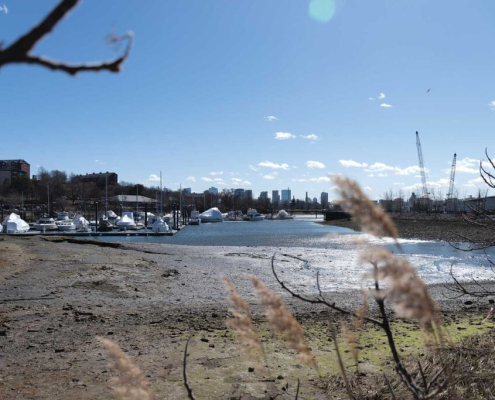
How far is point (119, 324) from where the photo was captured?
974cm

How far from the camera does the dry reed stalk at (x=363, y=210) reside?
122 cm

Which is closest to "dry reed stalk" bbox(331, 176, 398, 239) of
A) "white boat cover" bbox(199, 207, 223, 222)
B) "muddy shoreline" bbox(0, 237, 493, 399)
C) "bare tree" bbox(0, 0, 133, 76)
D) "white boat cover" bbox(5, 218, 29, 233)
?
"muddy shoreline" bbox(0, 237, 493, 399)

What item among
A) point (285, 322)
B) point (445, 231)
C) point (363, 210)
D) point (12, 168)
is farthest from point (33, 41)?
point (12, 168)

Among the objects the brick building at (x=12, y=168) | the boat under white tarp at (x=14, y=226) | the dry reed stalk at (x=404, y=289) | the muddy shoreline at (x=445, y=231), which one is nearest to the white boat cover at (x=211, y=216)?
the muddy shoreline at (x=445, y=231)

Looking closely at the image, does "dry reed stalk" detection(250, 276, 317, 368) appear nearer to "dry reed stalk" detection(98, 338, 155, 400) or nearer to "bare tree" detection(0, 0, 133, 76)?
"dry reed stalk" detection(98, 338, 155, 400)

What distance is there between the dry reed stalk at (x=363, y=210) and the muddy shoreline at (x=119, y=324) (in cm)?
64

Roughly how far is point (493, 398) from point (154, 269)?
1606cm

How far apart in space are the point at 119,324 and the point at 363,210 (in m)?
9.43

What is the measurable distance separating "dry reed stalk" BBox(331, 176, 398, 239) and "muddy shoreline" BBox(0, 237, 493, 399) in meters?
0.64

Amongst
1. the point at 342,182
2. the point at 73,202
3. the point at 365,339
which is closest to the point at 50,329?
the point at 365,339

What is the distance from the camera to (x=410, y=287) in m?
1.06

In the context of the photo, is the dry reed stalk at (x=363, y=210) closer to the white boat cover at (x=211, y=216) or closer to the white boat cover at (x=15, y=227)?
the white boat cover at (x=15, y=227)

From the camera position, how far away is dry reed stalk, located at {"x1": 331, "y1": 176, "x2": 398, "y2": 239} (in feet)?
4.00

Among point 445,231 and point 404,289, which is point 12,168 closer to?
point 445,231
